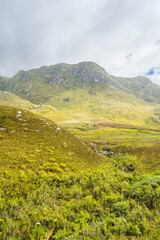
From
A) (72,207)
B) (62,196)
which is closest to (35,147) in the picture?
(62,196)

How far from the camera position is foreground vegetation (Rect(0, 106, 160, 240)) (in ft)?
21.1

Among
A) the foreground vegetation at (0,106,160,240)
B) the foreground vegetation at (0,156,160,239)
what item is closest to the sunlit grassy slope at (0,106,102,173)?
the foreground vegetation at (0,106,160,240)

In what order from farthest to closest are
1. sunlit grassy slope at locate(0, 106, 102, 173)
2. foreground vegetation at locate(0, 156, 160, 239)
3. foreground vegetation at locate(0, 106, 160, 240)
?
sunlit grassy slope at locate(0, 106, 102, 173) → foreground vegetation at locate(0, 106, 160, 240) → foreground vegetation at locate(0, 156, 160, 239)

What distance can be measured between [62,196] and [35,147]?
807 cm

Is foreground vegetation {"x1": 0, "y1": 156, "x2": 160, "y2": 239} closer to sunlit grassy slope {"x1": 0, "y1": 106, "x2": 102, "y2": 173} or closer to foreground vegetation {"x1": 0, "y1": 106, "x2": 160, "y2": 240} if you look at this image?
foreground vegetation {"x1": 0, "y1": 106, "x2": 160, "y2": 240}

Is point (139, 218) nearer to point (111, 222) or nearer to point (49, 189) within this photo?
point (111, 222)

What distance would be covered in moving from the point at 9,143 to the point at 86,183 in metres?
11.2

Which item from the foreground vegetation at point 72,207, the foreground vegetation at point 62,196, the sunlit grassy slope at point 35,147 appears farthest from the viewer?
the sunlit grassy slope at point 35,147

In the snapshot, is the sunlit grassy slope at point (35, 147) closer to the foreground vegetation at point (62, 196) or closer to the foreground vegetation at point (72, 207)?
the foreground vegetation at point (62, 196)

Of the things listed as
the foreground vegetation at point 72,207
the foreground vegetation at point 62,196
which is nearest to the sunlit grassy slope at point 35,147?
the foreground vegetation at point 62,196

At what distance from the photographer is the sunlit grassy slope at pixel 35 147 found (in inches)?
471

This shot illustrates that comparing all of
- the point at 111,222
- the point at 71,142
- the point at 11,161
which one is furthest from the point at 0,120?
the point at 111,222

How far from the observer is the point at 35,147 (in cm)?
1513

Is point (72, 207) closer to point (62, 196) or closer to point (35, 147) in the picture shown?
point (62, 196)
